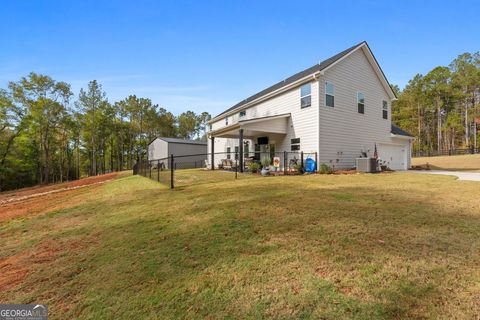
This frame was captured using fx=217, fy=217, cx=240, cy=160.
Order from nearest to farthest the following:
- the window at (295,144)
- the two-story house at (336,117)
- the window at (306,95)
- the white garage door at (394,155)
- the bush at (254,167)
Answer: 1. the two-story house at (336,117)
2. the bush at (254,167)
3. the window at (306,95)
4. the window at (295,144)
5. the white garage door at (394,155)

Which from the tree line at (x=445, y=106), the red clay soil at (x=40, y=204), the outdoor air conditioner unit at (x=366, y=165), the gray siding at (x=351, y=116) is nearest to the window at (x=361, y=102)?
the gray siding at (x=351, y=116)

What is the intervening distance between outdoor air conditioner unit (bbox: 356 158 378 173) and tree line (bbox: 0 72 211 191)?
35.6m

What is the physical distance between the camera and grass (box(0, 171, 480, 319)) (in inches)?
73.7

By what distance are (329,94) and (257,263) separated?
13.0 meters

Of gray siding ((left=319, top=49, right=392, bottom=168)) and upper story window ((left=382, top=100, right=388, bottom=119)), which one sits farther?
upper story window ((left=382, top=100, right=388, bottom=119))

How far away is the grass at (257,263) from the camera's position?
187 cm

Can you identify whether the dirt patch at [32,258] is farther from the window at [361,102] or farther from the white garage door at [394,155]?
the white garage door at [394,155]

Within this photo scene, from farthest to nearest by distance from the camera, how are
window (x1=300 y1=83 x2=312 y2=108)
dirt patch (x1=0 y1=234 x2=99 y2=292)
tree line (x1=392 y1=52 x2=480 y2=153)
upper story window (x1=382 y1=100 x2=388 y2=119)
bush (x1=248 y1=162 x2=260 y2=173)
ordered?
tree line (x1=392 y1=52 x2=480 y2=153), upper story window (x1=382 y1=100 x2=388 y2=119), window (x1=300 y1=83 x2=312 y2=108), bush (x1=248 y1=162 x2=260 y2=173), dirt patch (x1=0 y1=234 x2=99 y2=292)

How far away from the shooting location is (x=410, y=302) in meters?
1.83

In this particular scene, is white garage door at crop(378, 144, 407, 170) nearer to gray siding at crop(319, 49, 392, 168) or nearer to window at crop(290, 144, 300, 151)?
gray siding at crop(319, 49, 392, 168)

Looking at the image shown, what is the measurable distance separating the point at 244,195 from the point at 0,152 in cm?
3658

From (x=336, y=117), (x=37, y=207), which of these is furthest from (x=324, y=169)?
(x=37, y=207)

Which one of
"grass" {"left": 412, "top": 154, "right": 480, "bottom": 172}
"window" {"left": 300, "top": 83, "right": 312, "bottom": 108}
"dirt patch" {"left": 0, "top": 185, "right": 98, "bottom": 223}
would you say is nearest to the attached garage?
"grass" {"left": 412, "top": 154, "right": 480, "bottom": 172}

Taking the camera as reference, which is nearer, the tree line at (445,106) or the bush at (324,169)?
the bush at (324,169)
